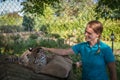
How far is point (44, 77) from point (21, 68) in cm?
30

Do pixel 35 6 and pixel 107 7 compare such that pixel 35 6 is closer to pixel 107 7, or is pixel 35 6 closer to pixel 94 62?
pixel 107 7

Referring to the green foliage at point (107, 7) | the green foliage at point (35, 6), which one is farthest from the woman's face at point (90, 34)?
the green foliage at point (35, 6)

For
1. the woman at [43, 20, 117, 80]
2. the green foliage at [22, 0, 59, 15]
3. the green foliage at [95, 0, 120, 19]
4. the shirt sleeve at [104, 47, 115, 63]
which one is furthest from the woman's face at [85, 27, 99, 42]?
the green foliage at [22, 0, 59, 15]

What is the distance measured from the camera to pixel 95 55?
112 inches

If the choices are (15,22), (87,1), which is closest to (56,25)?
(87,1)

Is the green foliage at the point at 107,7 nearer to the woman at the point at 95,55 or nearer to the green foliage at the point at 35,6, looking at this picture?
the green foliage at the point at 35,6

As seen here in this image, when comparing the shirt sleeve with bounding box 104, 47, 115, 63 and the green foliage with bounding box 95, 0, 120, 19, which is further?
the green foliage with bounding box 95, 0, 120, 19

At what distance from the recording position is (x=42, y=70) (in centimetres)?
320

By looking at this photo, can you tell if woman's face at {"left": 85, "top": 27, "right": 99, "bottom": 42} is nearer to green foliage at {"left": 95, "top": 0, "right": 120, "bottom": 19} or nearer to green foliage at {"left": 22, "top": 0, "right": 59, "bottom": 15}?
green foliage at {"left": 95, "top": 0, "right": 120, "bottom": 19}

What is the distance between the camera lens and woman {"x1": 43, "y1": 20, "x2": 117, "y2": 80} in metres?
2.74

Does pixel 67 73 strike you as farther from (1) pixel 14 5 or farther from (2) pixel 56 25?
(2) pixel 56 25

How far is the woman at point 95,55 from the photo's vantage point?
108 inches

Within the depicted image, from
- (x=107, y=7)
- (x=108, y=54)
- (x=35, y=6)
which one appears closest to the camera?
(x=108, y=54)

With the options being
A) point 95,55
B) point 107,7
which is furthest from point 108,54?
point 107,7
